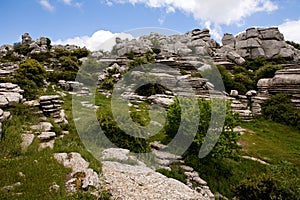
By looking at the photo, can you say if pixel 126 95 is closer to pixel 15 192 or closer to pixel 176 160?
pixel 176 160

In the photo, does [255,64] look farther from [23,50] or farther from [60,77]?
[23,50]

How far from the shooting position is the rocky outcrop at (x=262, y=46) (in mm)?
58094

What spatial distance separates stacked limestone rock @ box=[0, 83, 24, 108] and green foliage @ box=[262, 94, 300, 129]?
24.7m

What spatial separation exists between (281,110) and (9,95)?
2624cm

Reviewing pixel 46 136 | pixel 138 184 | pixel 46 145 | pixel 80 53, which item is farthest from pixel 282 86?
pixel 80 53

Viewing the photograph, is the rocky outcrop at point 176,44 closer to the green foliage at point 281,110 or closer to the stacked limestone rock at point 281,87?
the stacked limestone rock at point 281,87

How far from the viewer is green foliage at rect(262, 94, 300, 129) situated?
24.7 meters

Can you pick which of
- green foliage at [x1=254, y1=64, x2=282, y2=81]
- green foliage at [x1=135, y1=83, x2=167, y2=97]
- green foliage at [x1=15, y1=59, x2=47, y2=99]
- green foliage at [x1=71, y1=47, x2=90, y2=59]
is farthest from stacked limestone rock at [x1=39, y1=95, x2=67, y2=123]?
green foliage at [x1=71, y1=47, x2=90, y2=59]

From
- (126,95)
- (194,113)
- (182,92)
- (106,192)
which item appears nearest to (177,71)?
(182,92)

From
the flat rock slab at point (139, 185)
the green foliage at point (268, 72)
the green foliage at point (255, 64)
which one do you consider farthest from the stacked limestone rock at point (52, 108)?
the green foliage at point (255, 64)

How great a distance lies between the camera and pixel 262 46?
59844 mm

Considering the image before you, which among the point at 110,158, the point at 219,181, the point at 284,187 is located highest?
the point at 110,158

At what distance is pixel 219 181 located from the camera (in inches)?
496

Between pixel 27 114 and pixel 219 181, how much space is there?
12464 millimetres
